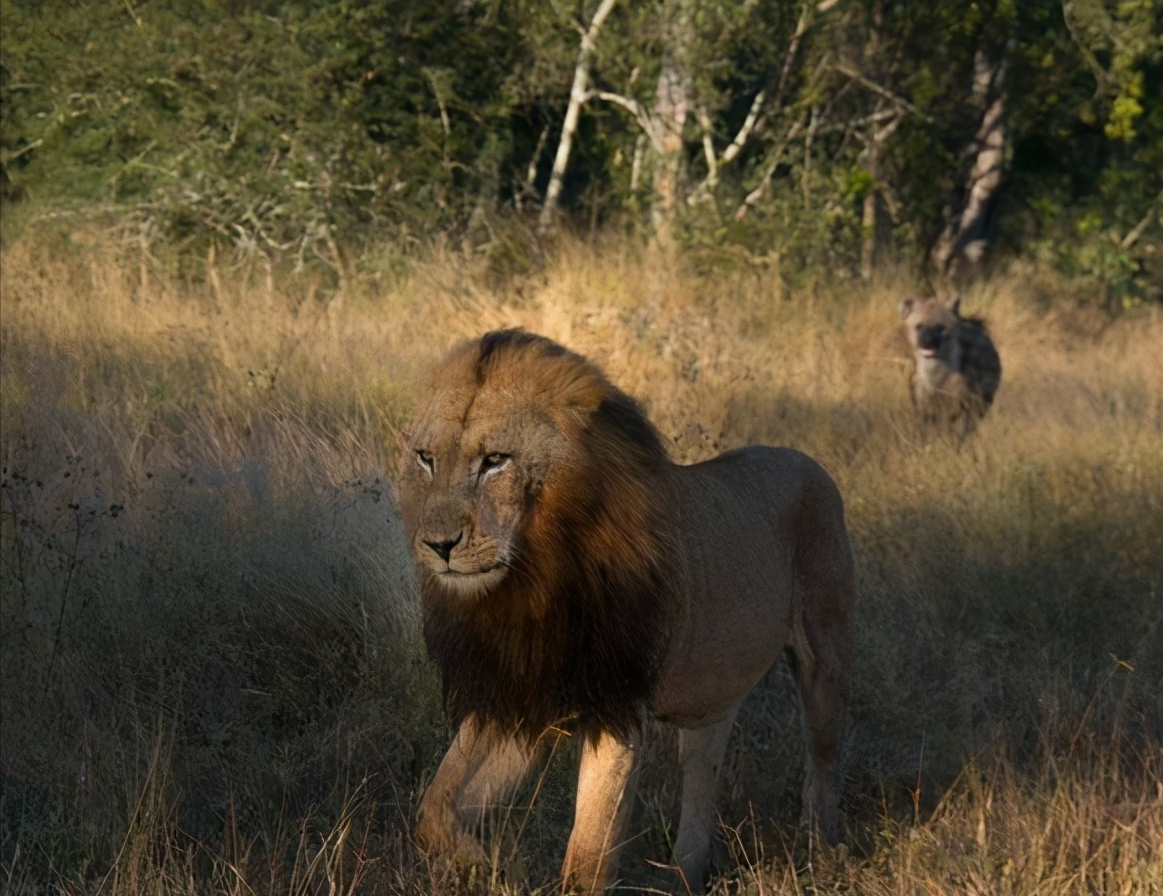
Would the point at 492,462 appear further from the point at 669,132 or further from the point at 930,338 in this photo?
the point at 669,132

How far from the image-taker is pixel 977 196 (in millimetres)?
20828

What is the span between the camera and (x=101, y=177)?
46.0 ft

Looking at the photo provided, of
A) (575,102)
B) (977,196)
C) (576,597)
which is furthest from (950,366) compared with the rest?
(977,196)

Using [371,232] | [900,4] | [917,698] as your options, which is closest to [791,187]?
[900,4]

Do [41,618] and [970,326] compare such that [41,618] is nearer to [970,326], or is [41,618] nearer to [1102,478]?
[1102,478]

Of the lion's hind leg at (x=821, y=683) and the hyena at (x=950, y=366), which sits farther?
the hyena at (x=950, y=366)

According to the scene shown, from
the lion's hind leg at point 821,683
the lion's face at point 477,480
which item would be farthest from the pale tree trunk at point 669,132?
the lion's face at point 477,480

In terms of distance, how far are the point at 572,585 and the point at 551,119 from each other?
14.1m

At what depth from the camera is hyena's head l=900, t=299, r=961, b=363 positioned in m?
11.3

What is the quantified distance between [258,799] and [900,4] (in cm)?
1557

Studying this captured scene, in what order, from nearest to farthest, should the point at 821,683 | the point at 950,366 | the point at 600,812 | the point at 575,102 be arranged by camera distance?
the point at 600,812 < the point at 821,683 < the point at 950,366 < the point at 575,102

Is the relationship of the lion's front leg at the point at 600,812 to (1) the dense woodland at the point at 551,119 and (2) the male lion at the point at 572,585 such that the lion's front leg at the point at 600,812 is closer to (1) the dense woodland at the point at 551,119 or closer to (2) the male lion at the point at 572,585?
(2) the male lion at the point at 572,585

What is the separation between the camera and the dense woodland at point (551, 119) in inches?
535

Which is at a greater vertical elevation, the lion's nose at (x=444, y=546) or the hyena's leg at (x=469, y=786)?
the lion's nose at (x=444, y=546)
